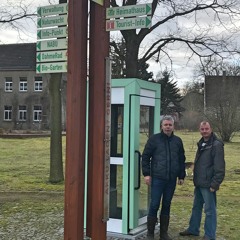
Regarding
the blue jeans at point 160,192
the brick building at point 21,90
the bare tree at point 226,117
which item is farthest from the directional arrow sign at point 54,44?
the brick building at point 21,90

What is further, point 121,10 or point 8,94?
point 8,94

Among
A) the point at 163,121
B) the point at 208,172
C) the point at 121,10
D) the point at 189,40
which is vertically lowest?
the point at 208,172

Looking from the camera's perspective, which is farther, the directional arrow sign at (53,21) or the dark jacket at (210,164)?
the dark jacket at (210,164)

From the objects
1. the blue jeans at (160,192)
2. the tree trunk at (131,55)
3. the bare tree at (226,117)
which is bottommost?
the blue jeans at (160,192)

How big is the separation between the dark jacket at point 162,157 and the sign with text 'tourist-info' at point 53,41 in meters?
2.44

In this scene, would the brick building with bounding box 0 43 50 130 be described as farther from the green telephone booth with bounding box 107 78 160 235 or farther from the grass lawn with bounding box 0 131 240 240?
the green telephone booth with bounding box 107 78 160 235

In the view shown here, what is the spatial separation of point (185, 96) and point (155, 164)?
61.4 m

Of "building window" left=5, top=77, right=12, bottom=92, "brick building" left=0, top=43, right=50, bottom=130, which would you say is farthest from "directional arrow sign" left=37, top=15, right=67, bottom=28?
"building window" left=5, top=77, right=12, bottom=92

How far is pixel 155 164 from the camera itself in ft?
21.6

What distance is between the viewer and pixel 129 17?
4.66 metres

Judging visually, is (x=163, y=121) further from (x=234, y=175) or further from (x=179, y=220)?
(x=234, y=175)

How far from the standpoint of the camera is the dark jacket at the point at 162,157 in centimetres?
653

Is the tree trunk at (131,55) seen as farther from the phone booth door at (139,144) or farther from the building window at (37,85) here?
the building window at (37,85)

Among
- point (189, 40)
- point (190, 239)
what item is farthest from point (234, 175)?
point (190, 239)
